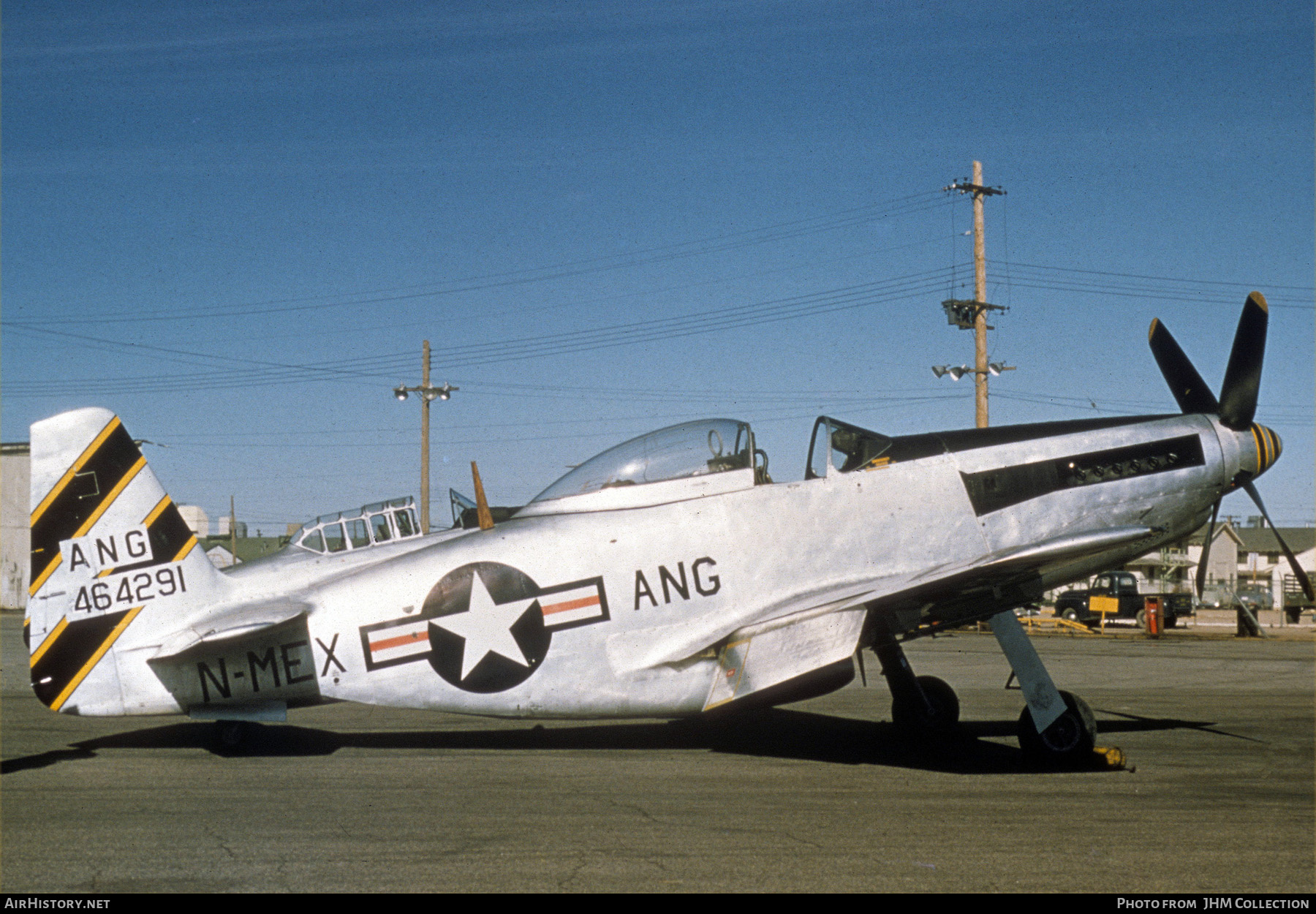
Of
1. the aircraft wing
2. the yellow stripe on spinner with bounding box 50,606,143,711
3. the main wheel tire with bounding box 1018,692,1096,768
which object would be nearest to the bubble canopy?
the aircraft wing

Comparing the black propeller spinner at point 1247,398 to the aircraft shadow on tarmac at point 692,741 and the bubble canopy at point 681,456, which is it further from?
the bubble canopy at point 681,456

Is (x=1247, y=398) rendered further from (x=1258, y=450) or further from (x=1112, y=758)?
(x=1112, y=758)

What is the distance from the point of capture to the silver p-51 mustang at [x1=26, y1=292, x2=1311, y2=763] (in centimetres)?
803

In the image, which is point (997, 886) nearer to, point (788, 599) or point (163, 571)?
point (788, 599)

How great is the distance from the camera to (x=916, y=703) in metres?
9.50

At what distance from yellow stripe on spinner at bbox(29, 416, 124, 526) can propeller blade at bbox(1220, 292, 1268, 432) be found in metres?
9.80

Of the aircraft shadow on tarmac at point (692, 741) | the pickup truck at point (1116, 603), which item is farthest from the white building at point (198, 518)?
the aircraft shadow on tarmac at point (692, 741)

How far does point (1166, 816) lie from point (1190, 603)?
32.4 m

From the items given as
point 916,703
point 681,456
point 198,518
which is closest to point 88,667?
point 681,456

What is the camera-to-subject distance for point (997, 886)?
4734mm

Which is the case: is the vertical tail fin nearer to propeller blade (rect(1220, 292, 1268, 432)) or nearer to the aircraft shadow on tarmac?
the aircraft shadow on tarmac

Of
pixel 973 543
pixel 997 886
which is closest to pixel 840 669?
pixel 973 543

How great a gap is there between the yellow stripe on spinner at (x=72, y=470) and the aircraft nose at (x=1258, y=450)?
32.6 ft

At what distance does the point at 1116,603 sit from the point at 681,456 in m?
27.1
